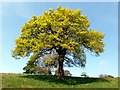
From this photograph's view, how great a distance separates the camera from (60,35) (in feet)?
164

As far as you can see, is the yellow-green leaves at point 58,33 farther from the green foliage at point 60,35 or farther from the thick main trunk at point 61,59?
the thick main trunk at point 61,59

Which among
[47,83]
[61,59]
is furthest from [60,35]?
[47,83]

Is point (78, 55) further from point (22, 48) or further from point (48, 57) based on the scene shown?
point (22, 48)

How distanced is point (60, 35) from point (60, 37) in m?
0.46

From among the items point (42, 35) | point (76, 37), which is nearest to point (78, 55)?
point (76, 37)

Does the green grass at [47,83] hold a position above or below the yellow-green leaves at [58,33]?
below

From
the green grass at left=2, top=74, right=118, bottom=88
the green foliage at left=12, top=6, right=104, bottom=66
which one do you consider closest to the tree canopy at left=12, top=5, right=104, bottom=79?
the green foliage at left=12, top=6, right=104, bottom=66

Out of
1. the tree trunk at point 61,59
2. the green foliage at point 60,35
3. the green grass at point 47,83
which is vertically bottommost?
the green grass at point 47,83

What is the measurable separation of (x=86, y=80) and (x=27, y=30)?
11.9 m

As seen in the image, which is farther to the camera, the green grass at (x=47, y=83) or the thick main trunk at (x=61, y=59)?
the thick main trunk at (x=61, y=59)

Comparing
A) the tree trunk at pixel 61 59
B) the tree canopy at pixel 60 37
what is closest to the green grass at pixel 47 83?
the tree trunk at pixel 61 59

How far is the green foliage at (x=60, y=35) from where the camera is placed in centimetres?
4912

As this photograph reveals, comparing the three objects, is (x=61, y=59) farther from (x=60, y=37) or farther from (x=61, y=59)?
(x=60, y=37)

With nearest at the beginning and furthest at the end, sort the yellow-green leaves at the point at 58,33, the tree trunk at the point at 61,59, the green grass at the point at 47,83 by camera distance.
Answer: the green grass at the point at 47,83, the yellow-green leaves at the point at 58,33, the tree trunk at the point at 61,59
